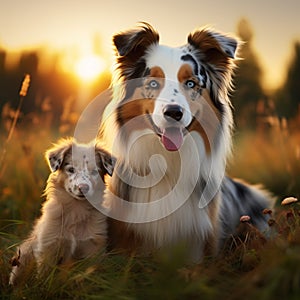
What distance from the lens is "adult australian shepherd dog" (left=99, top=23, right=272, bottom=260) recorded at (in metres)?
4.29

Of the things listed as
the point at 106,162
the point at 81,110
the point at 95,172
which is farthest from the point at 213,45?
the point at 81,110

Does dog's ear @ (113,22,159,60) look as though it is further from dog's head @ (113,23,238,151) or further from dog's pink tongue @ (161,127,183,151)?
dog's pink tongue @ (161,127,183,151)

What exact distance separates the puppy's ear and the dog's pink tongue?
0.76m

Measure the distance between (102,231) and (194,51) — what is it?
5.31ft

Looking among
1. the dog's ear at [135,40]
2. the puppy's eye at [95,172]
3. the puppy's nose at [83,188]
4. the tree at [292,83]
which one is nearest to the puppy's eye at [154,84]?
the dog's ear at [135,40]

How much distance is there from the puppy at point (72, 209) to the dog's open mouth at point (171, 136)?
44cm

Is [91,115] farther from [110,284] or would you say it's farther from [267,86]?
[267,86]

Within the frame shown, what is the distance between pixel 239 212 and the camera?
5621 mm

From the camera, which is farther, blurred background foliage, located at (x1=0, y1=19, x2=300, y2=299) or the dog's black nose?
the dog's black nose

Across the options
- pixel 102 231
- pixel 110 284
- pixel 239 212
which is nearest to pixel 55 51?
pixel 239 212

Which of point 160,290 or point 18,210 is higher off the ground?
point 160,290

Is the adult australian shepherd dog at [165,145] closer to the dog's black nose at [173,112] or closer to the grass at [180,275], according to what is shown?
the dog's black nose at [173,112]

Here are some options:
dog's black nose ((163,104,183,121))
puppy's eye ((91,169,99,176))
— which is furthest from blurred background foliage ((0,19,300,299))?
dog's black nose ((163,104,183,121))

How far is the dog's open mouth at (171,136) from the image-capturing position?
4.20 metres
